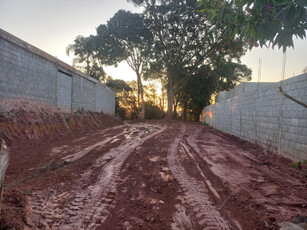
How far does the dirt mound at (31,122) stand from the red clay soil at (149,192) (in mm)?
1414

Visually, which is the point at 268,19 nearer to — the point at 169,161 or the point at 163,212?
the point at 163,212

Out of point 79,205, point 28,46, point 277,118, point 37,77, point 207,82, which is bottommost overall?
point 79,205

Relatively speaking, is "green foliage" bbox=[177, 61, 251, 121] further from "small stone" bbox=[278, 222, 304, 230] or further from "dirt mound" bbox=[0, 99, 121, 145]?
"small stone" bbox=[278, 222, 304, 230]

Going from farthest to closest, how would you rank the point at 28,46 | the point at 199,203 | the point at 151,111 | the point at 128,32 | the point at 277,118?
the point at 151,111, the point at 128,32, the point at 28,46, the point at 277,118, the point at 199,203

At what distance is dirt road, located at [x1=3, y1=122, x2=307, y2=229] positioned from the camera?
2.35 m

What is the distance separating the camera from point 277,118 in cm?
599

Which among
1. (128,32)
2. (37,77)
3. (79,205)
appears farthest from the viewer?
(128,32)

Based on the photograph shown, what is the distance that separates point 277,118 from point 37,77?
9525mm

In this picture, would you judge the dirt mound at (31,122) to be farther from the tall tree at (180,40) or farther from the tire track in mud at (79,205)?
the tall tree at (180,40)

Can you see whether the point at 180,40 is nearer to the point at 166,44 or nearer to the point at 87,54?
the point at 166,44

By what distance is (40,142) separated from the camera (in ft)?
22.9

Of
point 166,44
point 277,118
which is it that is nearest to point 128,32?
point 166,44

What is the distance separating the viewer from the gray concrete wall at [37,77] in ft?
22.8

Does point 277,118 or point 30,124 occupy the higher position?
point 277,118
